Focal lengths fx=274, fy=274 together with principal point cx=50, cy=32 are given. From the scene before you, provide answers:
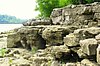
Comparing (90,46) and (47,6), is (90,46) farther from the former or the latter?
(47,6)

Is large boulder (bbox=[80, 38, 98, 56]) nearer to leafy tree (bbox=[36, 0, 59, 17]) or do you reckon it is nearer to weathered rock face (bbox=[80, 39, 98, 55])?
weathered rock face (bbox=[80, 39, 98, 55])

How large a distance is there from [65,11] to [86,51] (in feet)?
34.9

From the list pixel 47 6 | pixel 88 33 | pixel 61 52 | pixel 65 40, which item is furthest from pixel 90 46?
pixel 47 6

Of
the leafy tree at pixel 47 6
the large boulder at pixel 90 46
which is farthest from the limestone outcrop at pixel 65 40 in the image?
the leafy tree at pixel 47 6

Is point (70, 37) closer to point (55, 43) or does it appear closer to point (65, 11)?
point (55, 43)

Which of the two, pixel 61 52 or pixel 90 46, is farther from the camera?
pixel 61 52

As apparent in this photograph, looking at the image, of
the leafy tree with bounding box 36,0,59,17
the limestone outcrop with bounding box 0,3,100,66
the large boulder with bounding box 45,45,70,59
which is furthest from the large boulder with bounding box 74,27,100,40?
the leafy tree with bounding box 36,0,59,17

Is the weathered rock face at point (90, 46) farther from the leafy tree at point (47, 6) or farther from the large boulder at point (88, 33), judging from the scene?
the leafy tree at point (47, 6)

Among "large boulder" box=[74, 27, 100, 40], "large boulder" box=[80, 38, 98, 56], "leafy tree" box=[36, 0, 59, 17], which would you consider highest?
"large boulder" box=[74, 27, 100, 40]

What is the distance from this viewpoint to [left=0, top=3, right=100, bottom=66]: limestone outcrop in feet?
58.5

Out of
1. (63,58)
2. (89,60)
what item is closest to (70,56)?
(63,58)

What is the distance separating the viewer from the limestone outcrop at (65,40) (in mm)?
17828

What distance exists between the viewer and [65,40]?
20.8 meters

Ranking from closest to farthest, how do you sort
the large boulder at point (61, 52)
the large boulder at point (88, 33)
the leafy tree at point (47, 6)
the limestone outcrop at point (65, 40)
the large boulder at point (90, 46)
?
the large boulder at point (90, 46)
the limestone outcrop at point (65, 40)
the large boulder at point (88, 33)
the large boulder at point (61, 52)
the leafy tree at point (47, 6)
